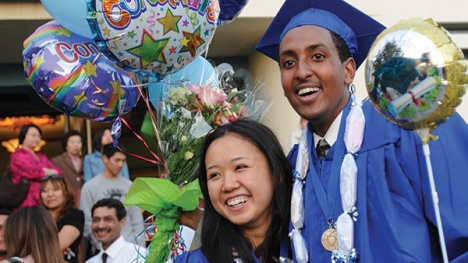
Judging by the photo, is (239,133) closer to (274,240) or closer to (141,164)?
(274,240)

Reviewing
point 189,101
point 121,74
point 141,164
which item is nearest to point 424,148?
point 189,101

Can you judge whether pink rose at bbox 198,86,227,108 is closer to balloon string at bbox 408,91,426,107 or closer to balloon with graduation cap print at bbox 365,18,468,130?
balloon with graduation cap print at bbox 365,18,468,130

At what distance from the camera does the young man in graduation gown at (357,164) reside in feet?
10.3

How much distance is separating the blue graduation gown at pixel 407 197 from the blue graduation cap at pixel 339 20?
1.50ft

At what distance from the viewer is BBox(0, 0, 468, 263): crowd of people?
3.15m

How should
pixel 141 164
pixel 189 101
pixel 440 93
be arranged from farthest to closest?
pixel 141 164, pixel 189 101, pixel 440 93

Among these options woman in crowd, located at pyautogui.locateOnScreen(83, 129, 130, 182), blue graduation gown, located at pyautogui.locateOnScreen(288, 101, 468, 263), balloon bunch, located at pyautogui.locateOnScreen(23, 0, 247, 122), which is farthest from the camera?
woman in crowd, located at pyautogui.locateOnScreen(83, 129, 130, 182)

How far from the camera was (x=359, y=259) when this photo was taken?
3211 millimetres

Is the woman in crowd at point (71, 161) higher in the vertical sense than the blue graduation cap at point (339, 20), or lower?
higher

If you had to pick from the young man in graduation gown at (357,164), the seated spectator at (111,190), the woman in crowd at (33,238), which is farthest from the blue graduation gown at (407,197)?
the seated spectator at (111,190)

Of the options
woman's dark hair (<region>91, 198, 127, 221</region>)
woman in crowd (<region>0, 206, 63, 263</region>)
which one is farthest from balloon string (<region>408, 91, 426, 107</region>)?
woman's dark hair (<region>91, 198, 127, 221</region>)

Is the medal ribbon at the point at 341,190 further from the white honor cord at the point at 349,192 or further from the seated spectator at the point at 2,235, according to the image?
the seated spectator at the point at 2,235

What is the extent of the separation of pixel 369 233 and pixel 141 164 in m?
5.42

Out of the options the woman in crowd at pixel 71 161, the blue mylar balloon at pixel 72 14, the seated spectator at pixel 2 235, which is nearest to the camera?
the blue mylar balloon at pixel 72 14
